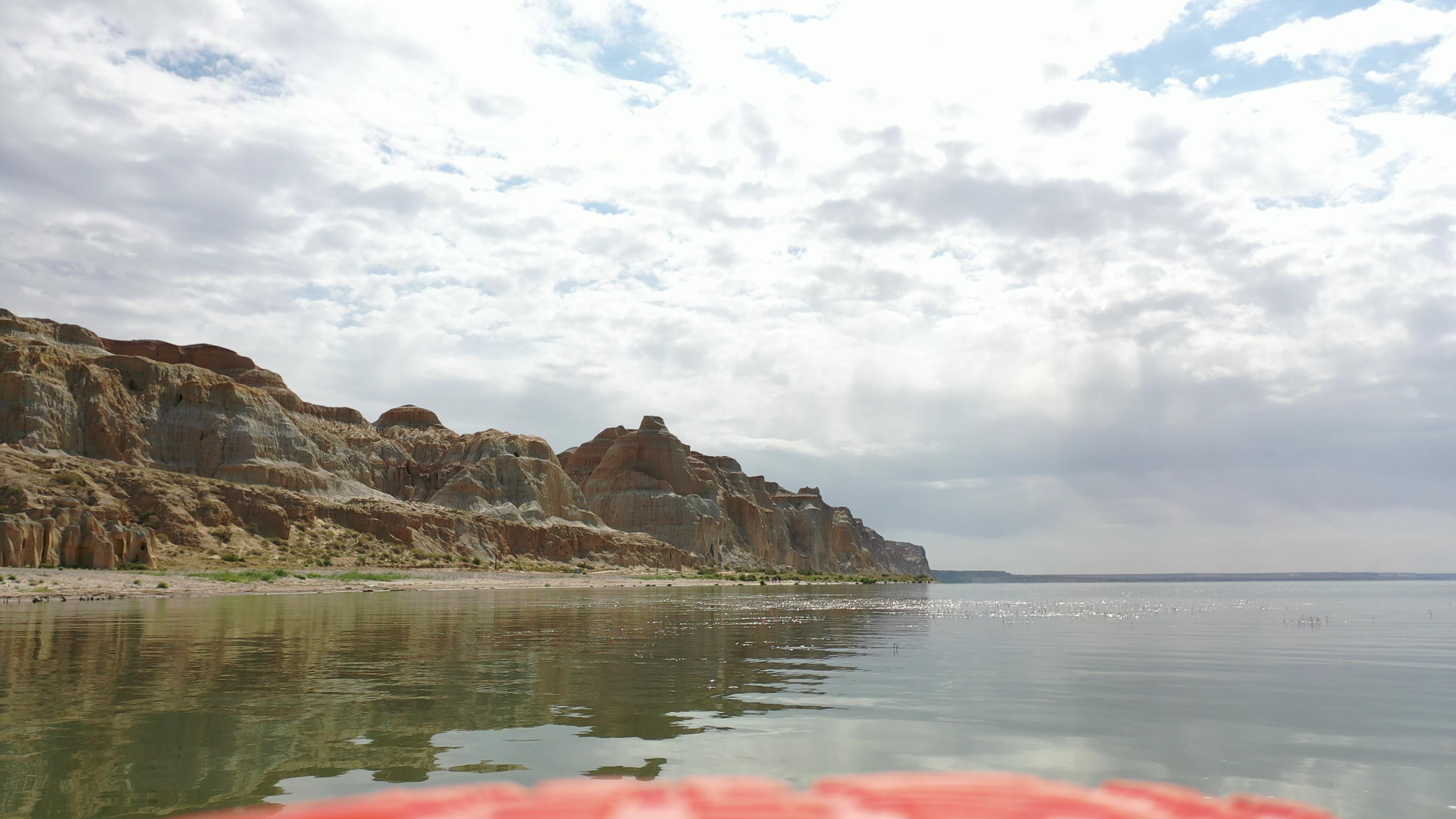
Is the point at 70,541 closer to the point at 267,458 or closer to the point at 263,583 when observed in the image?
the point at 263,583

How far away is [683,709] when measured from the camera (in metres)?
12.6

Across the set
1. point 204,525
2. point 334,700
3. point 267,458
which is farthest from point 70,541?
point 334,700

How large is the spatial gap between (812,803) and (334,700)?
491 inches

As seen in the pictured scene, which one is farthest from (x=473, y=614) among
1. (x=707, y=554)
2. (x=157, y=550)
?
(x=707, y=554)

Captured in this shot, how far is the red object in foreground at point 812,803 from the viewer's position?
2.08 metres

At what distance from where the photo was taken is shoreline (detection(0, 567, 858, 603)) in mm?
42562

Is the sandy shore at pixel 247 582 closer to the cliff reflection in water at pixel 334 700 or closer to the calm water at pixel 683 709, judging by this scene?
the cliff reflection in water at pixel 334 700

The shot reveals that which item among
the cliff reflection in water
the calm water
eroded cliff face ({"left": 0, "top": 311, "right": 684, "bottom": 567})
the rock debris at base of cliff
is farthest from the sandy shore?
the calm water

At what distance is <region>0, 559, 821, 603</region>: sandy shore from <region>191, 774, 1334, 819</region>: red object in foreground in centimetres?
4528

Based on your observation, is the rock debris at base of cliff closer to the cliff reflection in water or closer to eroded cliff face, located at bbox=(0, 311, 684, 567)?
eroded cliff face, located at bbox=(0, 311, 684, 567)

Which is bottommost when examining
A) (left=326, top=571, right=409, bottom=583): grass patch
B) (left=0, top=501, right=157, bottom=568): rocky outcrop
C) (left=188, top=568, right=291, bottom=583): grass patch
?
(left=326, top=571, right=409, bottom=583): grass patch

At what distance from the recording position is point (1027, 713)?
12.7 m

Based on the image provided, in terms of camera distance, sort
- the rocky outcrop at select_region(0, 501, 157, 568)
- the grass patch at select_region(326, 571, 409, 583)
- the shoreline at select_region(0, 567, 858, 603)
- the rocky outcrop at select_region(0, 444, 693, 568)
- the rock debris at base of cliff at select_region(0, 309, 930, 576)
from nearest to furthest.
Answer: the shoreline at select_region(0, 567, 858, 603)
the rocky outcrop at select_region(0, 501, 157, 568)
the rocky outcrop at select_region(0, 444, 693, 568)
the grass patch at select_region(326, 571, 409, 583)
the rock debris at base of cliff at select_region(0, 309, 930, 576)

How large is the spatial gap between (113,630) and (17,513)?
45.3 m
